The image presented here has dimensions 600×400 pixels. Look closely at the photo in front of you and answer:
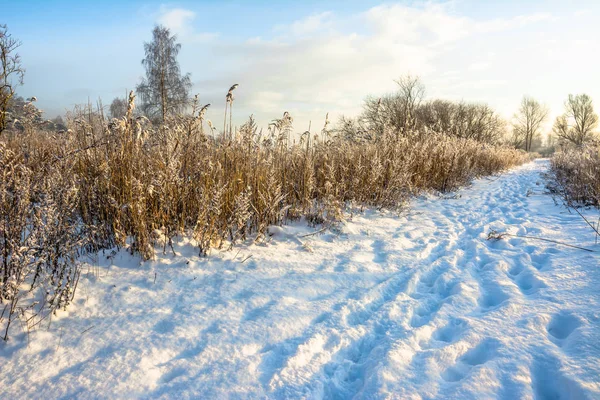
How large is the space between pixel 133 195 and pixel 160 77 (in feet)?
75.6

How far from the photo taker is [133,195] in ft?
8.32

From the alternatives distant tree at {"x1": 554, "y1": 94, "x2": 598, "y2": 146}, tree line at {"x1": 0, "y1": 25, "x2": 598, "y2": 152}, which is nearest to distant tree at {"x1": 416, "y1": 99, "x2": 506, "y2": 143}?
tree line at {"x1": 0, "y1": 25, "x2": 598, "y2": 152}

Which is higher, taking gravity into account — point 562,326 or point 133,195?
point 133,195

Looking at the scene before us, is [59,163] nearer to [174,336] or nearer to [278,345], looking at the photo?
[174,336]

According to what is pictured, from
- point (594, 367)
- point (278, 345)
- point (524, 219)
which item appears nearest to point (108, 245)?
point (278, 345)

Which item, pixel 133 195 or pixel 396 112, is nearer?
pixel 133 195

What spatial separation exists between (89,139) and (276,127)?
7.04 feet

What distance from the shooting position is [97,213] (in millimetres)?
2738

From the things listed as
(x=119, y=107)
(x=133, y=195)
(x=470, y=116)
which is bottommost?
(x=133, y=195)

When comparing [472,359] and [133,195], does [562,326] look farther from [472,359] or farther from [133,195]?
[133,195]

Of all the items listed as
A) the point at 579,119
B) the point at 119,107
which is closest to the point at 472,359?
the point at 119,107

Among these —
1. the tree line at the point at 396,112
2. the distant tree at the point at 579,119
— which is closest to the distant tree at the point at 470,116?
the tree line at the point at 396,112

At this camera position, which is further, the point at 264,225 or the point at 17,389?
the point at 264,225

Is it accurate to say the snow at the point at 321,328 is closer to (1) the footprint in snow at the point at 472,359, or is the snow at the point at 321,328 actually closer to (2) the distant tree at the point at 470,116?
(1) the footprint in snow at the point at 472,359
